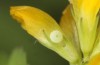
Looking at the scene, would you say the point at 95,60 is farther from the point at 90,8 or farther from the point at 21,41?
the point at 21,41

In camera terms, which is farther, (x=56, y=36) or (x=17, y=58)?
(x=17, y=58)

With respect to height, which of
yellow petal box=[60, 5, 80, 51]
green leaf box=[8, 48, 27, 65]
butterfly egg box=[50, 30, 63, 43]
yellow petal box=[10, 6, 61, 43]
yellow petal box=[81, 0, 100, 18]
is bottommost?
green leaf box=[8, 48, 27, 65]

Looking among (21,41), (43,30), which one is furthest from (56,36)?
(21,41)

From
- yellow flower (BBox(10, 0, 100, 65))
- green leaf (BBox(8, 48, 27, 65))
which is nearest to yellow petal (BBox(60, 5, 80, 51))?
yellow flower (BBox(10, 0, 100, 65))

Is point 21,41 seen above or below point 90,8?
below

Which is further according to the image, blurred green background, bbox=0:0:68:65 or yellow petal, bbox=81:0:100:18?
blurred green background, bbox=0:0:68:65

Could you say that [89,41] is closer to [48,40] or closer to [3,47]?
[48,40]

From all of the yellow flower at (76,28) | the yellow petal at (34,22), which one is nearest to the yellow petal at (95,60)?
the yellow flower at (76,28)

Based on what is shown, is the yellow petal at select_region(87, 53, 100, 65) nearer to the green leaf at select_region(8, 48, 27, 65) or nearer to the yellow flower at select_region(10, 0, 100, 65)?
the yellow flower at select_region(10, 0, 100, 65)

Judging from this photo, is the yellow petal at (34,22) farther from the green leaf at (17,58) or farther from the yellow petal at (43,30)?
the green leaf at (17,58)

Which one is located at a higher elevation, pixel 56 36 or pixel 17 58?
pixel 56 36

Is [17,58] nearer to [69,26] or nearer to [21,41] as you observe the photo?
[21,41]

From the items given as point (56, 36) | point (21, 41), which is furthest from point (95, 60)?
point (21, 41)
